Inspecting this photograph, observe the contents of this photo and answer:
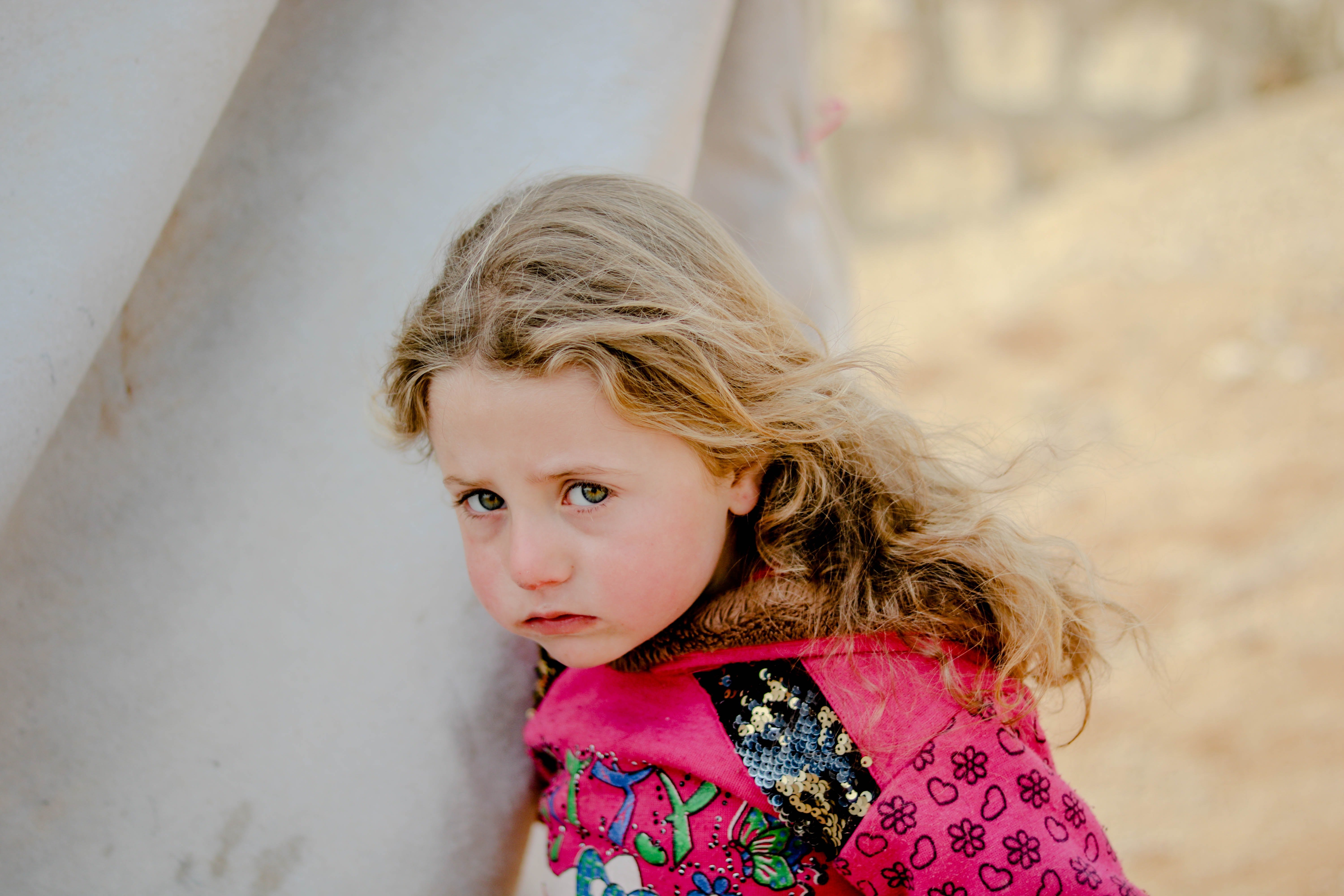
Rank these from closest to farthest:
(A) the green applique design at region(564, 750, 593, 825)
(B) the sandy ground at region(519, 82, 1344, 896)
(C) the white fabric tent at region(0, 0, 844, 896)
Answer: (C) the white fabric tent at region(0, 0, 844, 896), (A) the green applique design at region(564, 750, 593, 825), (B) the sandy ground at region(519, 82, 1344, 896)

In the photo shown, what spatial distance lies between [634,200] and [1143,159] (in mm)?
4986

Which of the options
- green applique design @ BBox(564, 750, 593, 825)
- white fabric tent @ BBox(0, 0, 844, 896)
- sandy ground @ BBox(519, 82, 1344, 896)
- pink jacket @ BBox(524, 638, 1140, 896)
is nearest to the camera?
pink jacket @ BBox(524, 638, 1140, 896)

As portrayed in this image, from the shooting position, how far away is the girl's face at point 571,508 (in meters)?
0.84

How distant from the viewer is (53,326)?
885 millimetres

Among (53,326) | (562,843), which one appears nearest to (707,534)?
(562,843)

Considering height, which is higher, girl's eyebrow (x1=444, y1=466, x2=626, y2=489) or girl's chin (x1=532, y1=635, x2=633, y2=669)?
girl's eyebrow (x1=444, y1=466, x2=626, y2=489)

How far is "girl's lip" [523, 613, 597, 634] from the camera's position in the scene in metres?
0.90

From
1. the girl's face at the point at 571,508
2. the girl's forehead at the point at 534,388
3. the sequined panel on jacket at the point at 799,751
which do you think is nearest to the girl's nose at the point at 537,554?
the girl's face at the point at 571,508

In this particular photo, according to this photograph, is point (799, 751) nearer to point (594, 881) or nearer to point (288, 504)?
point (594, 881)

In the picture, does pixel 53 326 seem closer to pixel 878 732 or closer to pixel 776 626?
pixel 776 626

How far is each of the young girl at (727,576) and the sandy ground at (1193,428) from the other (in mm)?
142

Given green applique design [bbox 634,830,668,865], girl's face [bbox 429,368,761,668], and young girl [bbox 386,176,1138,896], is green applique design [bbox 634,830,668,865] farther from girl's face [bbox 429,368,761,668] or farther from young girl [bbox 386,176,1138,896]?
girl's face [bbox 429,368,761,668]

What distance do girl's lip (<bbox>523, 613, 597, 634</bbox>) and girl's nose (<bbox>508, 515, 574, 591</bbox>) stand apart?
0.05m

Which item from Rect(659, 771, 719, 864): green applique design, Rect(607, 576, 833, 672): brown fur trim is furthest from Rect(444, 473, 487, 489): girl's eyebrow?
Rect(659, 771, 719, 864): green applique design
